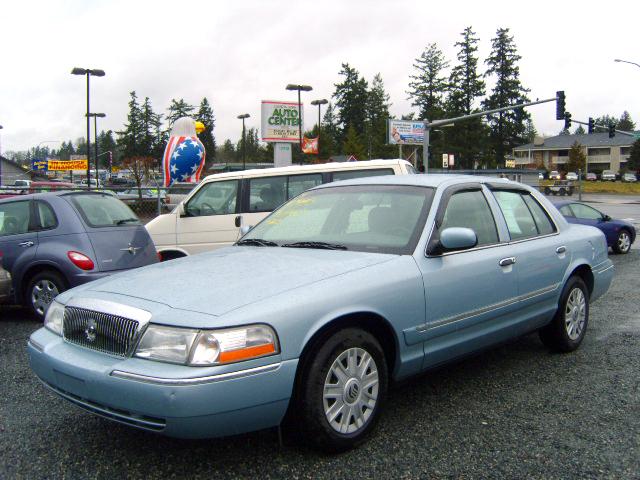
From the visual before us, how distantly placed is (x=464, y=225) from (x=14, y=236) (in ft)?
18.1

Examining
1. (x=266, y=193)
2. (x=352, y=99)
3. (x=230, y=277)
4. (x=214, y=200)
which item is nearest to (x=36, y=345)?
(x=230, y=277)

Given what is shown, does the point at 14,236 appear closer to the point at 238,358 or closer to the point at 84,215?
the point at 84,215

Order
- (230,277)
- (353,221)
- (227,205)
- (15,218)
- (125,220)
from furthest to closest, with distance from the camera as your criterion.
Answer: (227,205)
(125,220)
(15,218)
(353,221)
(230,277)

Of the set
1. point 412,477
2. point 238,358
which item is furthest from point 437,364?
point 238,358

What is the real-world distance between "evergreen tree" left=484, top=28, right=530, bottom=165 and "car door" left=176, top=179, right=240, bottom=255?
66.8 m

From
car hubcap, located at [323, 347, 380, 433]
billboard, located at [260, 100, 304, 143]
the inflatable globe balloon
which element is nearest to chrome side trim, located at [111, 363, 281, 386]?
car hubcap, located at [323, 347, 380, 433]

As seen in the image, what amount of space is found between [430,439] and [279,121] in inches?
989

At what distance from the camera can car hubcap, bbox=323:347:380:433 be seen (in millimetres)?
3143

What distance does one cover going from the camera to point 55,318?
11.6ft

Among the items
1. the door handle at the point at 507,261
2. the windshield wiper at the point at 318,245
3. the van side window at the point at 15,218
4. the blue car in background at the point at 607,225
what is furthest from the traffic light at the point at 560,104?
the windshield wiper at the point at 318,245

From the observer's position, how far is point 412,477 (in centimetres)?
300

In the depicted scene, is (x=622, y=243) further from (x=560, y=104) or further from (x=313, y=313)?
(x=560, y=104)

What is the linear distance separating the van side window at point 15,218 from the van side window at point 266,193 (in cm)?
305

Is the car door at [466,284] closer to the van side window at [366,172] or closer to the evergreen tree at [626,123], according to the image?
the van side window at [366,172]
